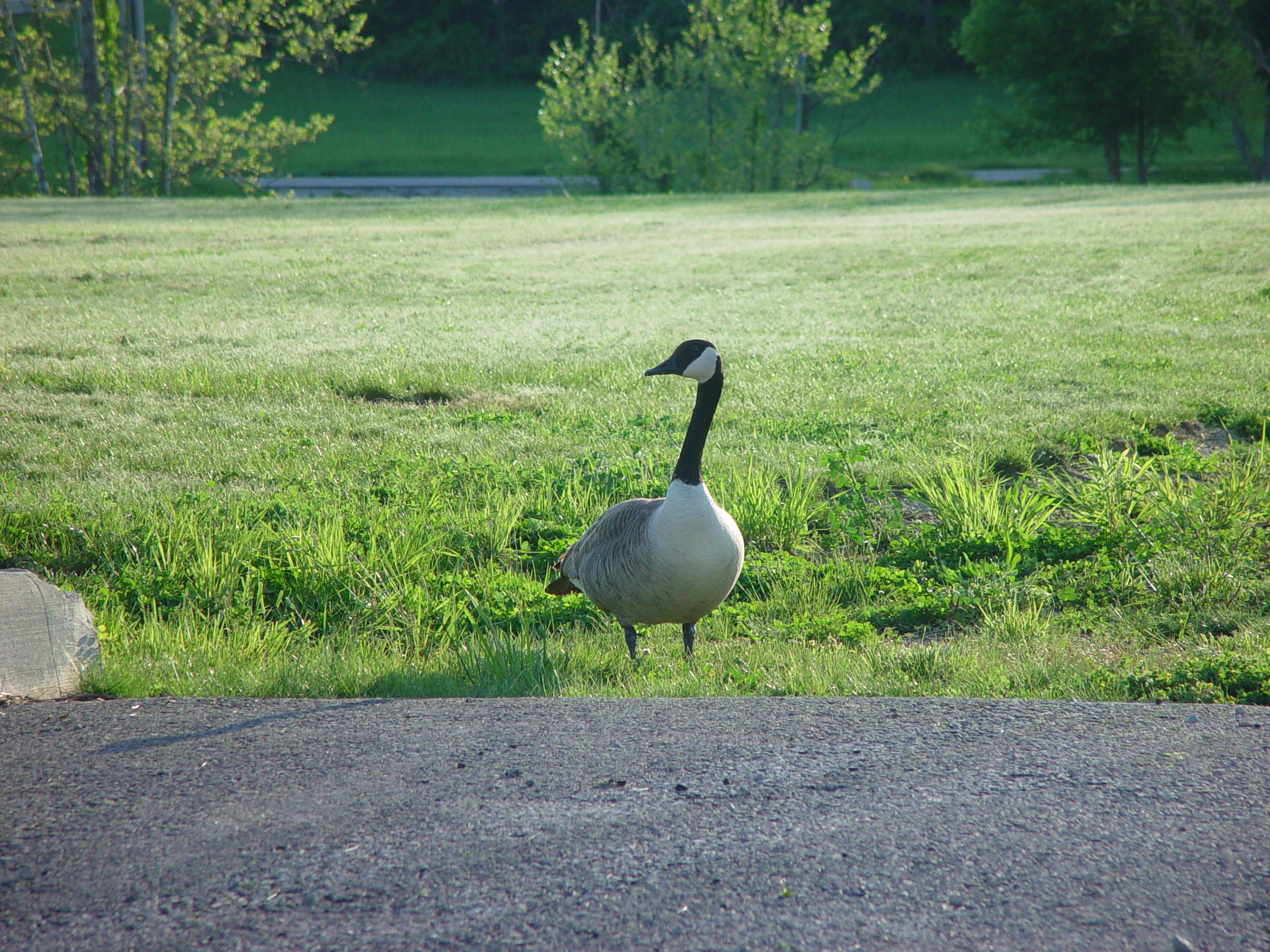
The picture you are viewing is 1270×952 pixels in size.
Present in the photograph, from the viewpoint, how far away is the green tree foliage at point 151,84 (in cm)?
2430

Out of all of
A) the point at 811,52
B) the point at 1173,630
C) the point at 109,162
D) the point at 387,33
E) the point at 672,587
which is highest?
the point at 387,33

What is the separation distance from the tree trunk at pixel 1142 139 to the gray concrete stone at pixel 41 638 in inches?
1544

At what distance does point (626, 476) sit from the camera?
6.40m

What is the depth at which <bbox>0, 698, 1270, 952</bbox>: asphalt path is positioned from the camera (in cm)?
237

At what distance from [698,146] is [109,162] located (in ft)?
54.5

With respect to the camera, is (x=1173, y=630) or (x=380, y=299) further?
(x=380, y=299)

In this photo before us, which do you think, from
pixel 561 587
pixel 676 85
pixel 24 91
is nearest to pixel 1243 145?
pixel 676 85

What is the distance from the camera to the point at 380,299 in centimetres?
1284

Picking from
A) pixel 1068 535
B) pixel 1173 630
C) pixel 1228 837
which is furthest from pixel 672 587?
pixel 1068 535

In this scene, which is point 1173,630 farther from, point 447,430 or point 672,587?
point 447,430

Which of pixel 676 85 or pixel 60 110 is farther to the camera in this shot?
pixel 676 85

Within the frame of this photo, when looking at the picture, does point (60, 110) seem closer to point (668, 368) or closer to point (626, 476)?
point (626, 476)

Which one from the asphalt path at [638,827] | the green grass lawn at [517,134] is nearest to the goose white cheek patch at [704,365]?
the asphalt path at [638,827]

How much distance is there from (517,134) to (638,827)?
178ft
